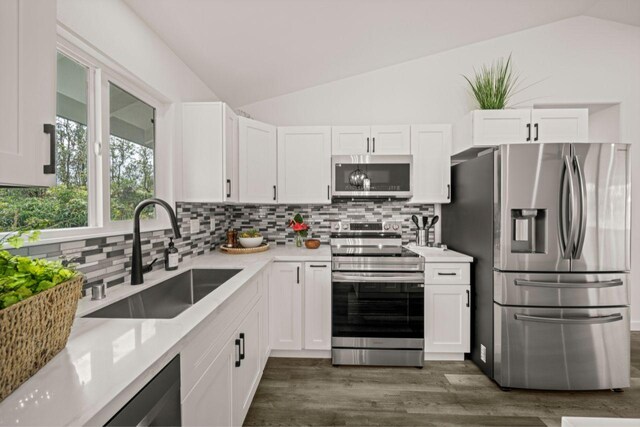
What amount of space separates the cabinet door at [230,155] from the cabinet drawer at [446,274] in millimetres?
1721

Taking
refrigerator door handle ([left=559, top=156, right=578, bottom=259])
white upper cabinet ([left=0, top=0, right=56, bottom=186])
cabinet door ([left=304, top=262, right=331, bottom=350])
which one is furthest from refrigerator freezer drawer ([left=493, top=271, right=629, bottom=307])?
white upper cabinet ([left=0, top=0, right=56, bottom=186])

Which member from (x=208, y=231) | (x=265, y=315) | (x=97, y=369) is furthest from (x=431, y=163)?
(x=97, y=369)

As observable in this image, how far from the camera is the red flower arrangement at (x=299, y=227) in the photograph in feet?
10.1

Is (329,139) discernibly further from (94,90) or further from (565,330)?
(565,330)

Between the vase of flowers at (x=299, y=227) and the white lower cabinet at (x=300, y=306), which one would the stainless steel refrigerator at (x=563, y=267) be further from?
the vase of flowers at (x=299, y=227)

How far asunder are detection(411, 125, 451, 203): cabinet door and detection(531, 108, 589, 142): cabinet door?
72 centimetres

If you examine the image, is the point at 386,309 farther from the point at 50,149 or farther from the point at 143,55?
the point at 143,55

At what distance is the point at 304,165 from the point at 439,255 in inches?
58.2

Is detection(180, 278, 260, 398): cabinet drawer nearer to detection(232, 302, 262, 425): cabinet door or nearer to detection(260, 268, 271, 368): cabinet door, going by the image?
detection(232, 302, 262, 425): cabinet door

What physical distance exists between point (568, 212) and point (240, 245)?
270 cm

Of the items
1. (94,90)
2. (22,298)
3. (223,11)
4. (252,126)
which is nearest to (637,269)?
(252,126)

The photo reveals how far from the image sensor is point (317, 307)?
2.60 m

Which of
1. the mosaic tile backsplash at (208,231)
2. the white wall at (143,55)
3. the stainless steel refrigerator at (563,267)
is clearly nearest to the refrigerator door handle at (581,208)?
the stainless steel refrigerator at (563,267)

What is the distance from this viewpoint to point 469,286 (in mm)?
2533
